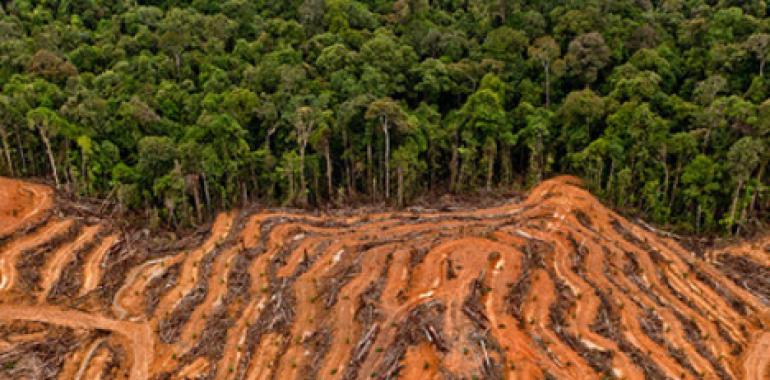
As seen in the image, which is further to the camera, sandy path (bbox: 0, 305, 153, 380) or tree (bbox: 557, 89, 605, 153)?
tree (bbox: 557, 89, 605, 153)

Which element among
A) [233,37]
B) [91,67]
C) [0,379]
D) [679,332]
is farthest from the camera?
[233,37]

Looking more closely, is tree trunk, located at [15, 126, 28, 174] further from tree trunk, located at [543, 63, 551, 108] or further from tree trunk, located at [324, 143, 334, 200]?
tree trunk, located at [543, 63, 551, 108]

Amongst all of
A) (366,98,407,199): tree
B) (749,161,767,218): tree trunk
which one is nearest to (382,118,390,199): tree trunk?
(366,98,407,199): tree

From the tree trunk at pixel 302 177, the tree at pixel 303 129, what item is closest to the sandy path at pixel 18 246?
the tree trunk at pixel 302 177

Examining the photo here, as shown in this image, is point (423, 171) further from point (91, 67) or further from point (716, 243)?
point (91, 67)

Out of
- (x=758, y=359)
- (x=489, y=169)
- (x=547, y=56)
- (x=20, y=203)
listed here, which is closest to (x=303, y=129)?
(x=489, y=169)

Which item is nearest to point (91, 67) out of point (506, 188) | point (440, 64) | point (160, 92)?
point (160, 92)
